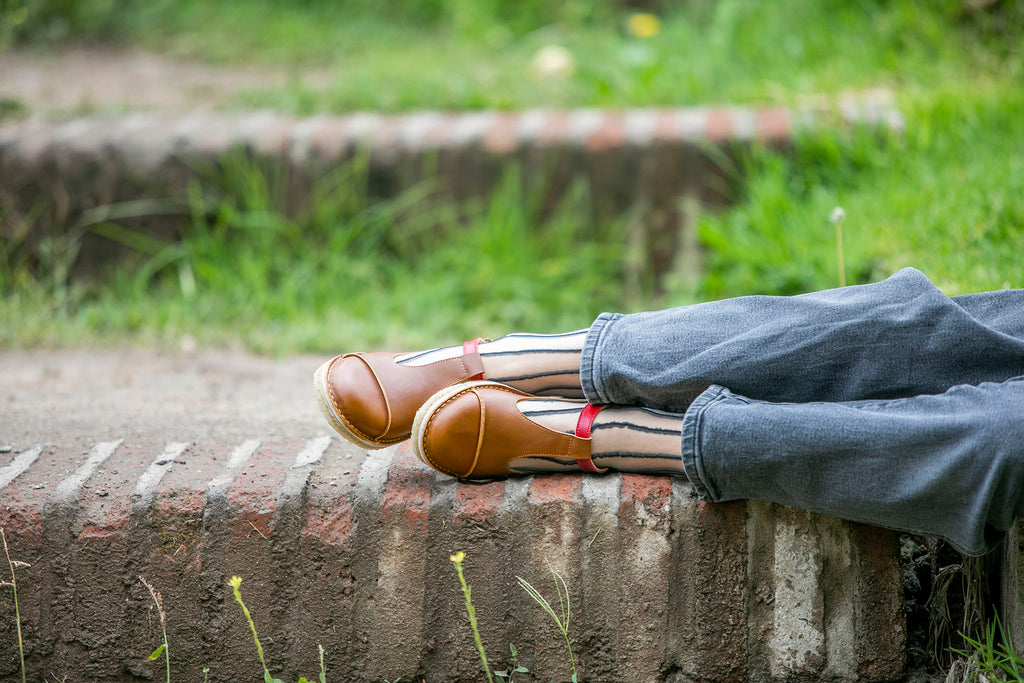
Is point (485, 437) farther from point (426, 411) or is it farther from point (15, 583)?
point (15, 583)

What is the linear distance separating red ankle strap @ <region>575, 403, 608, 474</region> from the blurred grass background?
914mm

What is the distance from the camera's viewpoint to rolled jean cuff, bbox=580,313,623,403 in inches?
56.3

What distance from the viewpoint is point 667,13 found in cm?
488

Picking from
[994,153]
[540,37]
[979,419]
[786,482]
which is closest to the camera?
[979,419]

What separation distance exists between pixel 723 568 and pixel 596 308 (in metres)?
1.74

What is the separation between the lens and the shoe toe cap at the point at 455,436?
4.50 feet

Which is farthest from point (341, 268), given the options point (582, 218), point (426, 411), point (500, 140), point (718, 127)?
point (426, 411)

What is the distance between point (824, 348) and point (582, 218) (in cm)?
190

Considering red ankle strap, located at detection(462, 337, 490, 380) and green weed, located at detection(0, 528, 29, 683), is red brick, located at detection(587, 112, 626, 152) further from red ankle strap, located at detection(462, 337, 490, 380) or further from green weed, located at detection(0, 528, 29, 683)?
green weed, located at detection(0, 528, 29, 683)

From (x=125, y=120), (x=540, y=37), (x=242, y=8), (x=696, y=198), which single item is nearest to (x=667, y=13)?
(x=540, y=37)

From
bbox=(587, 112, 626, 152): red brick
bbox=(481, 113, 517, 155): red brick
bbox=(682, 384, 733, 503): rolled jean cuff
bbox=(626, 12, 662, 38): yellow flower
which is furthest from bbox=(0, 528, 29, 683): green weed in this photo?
bbox=(626, 12, 662, 38): yellow flower

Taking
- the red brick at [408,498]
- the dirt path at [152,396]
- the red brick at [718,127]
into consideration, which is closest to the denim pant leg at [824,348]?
the red brick at [408,498]

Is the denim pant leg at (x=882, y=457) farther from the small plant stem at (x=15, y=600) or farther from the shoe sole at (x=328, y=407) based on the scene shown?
the small plant stem at (x=15, y=600)

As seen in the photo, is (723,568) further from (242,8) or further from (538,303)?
(242,8)
